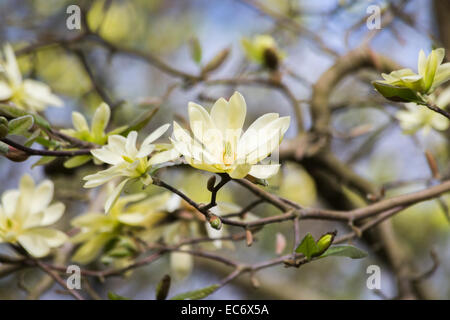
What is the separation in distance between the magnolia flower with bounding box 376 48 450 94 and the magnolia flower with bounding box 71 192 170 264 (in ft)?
1.25

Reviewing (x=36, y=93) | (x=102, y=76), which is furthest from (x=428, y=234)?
(x=36, y=93)

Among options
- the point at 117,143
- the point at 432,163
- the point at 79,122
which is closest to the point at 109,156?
the point at 117,143

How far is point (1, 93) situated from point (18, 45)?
0.85 meters

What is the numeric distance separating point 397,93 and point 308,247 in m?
0.17

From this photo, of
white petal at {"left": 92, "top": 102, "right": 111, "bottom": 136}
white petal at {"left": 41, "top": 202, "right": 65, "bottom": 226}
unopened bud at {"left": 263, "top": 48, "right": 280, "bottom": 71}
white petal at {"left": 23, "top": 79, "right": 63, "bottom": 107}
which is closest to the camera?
white petal at {"left": 92, "top": 102, "right": 111, "bottom": 136}

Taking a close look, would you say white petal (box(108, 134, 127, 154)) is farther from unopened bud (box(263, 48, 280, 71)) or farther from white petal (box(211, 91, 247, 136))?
unopened bud (box(263, 48, 280, 71))

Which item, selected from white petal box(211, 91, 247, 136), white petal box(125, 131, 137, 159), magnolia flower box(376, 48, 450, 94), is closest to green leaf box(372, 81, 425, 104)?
magnolia flower box(376, 48, 450, 94)

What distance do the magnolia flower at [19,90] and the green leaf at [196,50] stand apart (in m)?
0.26

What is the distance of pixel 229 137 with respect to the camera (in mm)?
440

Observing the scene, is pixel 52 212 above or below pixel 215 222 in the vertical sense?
below

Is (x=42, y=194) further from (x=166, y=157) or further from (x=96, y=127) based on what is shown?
(x=166, y=157)

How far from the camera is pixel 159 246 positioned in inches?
27.0

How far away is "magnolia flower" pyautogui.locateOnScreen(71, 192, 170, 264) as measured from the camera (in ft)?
2.23
